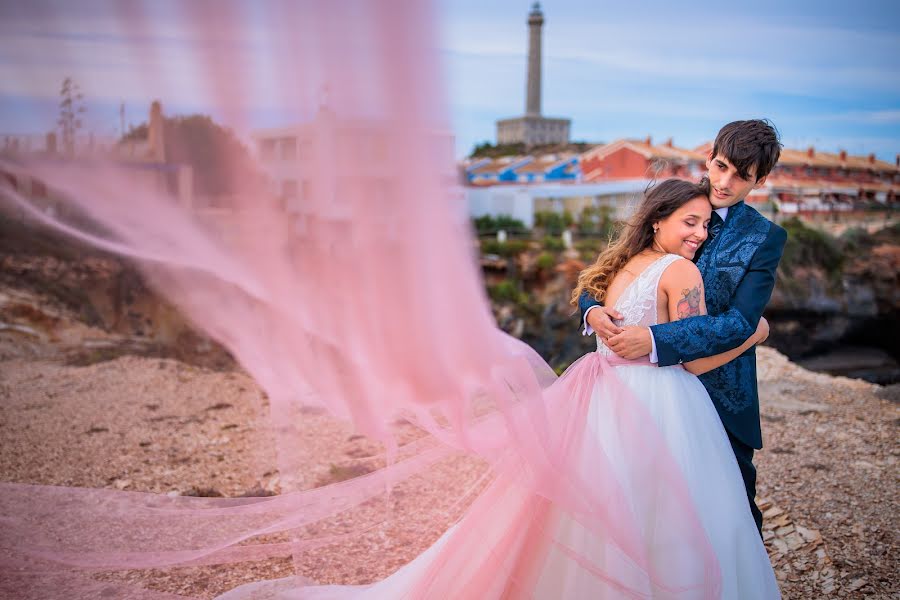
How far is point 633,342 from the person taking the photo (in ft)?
8.05

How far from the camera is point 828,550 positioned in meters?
3.88

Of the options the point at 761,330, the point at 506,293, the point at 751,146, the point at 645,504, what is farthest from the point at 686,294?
the point at 506,293

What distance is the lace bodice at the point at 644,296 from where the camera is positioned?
99.6 inches

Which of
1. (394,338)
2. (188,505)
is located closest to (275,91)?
(394,338)

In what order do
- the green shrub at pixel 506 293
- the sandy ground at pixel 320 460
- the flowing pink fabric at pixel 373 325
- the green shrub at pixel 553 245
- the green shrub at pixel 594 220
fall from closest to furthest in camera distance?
the flowing pink fabric at pixel 373 325 < the sandy ground at pixel 320 460 < the green shrub at pixel 506 293 < the green shrub at pixel 553 245 < the green shrub at pixel 594 220

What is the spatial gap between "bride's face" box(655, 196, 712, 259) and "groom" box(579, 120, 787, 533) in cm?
10

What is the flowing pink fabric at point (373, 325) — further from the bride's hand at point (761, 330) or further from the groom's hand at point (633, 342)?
the bride's hand at point (761, 330)

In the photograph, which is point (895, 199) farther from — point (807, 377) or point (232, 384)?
point (232, 384)

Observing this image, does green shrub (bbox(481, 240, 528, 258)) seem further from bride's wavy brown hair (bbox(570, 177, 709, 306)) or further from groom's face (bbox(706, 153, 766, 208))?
groom's face (bbox(706, 153, 766, 208))

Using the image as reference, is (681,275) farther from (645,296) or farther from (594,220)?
(594,220)

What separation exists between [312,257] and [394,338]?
1.65 ft

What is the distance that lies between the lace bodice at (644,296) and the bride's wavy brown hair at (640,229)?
0.17 metres

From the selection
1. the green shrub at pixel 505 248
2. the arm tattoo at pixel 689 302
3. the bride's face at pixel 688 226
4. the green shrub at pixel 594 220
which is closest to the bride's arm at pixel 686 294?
the arm tattoo at pixel 689 302

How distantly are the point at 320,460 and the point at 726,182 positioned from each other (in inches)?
128
